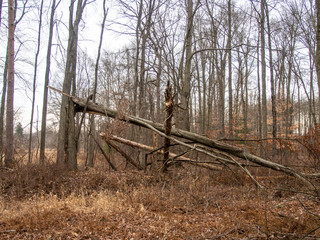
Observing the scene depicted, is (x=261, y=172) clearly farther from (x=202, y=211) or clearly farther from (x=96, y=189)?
(x=96, y=189)

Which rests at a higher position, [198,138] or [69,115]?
[69,115]

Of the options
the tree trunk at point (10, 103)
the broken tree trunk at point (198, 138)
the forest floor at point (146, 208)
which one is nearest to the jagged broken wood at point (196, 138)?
the broken tree trunk at point (198, 138)

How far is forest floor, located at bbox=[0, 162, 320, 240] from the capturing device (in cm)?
399

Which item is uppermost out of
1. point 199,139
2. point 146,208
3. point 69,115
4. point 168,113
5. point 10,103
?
point 10,103

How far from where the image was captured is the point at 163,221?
4.55 metres

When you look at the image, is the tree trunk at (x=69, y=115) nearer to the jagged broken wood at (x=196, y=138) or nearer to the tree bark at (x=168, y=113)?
the jagged broken wood at (x=196, y=138)

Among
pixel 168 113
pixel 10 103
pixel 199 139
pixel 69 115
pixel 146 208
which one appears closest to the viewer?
pixel 146 208

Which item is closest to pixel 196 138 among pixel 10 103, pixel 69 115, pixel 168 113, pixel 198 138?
pixel 198 138

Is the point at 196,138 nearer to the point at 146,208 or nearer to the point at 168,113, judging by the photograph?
the point at 168,113

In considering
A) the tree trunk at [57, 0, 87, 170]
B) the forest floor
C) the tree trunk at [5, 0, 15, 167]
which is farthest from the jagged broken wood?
the tree trunk at [5, 0, 15, 167]

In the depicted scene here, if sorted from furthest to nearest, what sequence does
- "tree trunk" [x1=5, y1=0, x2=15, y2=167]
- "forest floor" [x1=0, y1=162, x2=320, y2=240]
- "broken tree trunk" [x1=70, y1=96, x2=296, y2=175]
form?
"tree trunk" [x1=5, y1=0, x2=15, y2=167]
"broken tree trunk" [x1=70, y1=96, x2=296, y2=175]
"forest floor" [x1=0, y1=162, x2=320, y2=240]

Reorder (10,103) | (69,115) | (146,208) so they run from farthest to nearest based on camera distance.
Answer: (10,103), (69,115), (146,208)

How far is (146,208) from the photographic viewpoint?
5.30 metres

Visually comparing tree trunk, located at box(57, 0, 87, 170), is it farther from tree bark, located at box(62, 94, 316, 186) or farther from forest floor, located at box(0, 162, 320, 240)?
forest floor, located at box(0, 162, 320, 240)
